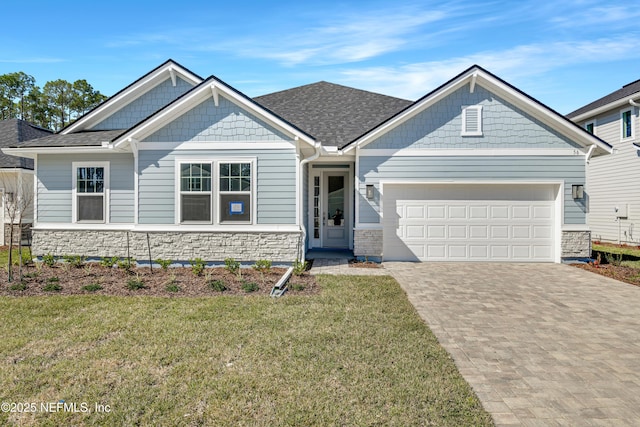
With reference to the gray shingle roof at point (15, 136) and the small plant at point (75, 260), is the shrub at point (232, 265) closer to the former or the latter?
the small plant at point (75, 260)

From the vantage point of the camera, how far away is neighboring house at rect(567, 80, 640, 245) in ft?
48.9

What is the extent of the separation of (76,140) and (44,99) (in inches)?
1407

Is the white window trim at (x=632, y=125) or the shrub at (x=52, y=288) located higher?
the white window trim at (x=632, y=125)

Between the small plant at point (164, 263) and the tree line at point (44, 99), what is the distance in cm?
3748

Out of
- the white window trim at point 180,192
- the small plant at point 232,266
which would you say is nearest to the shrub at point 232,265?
the small plant at point 232,266

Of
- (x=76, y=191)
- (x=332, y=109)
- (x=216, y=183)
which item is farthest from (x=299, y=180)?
(x=76, y=191)

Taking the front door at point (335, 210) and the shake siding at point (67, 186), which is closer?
the shake siding at point (67, 186)

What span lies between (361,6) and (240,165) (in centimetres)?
529

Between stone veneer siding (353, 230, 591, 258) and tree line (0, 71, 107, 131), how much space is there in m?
39.7

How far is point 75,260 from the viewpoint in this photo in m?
10.1

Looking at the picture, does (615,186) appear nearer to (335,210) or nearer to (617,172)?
(617,172)

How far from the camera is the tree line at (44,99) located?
36.6 m

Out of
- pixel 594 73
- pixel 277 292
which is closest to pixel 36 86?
pixel 277 292

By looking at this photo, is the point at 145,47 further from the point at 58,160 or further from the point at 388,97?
the point at 388,97
